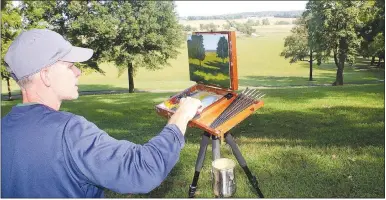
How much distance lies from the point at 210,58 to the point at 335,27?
95.9ft

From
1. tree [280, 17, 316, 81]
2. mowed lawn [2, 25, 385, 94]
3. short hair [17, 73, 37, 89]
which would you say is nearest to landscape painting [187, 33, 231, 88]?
short hair [17, 73, 37, 89]

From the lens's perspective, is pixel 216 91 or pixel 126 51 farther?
pixel 126 51

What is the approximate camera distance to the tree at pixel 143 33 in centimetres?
2844

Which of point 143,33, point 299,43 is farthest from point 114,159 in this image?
point 299,43

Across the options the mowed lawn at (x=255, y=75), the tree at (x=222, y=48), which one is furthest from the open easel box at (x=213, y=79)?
the mowed lawn at (x=255, y=75)

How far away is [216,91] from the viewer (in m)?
4.42

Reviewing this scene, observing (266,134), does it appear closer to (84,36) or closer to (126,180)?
(126,180)

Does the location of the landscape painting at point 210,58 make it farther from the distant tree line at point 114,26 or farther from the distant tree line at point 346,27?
the distant tree line at point 346,27

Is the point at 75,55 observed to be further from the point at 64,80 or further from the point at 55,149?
the point at 55,149

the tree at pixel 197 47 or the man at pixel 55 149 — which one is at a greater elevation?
the tree at pixel 197 47

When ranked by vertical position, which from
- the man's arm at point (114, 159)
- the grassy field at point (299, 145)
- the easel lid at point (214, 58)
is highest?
the easel lid at point (214, 58)

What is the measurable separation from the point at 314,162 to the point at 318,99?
7769mm

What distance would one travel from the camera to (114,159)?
1.86 meters

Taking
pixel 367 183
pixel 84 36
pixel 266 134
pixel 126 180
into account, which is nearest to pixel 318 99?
pixel 266 134
